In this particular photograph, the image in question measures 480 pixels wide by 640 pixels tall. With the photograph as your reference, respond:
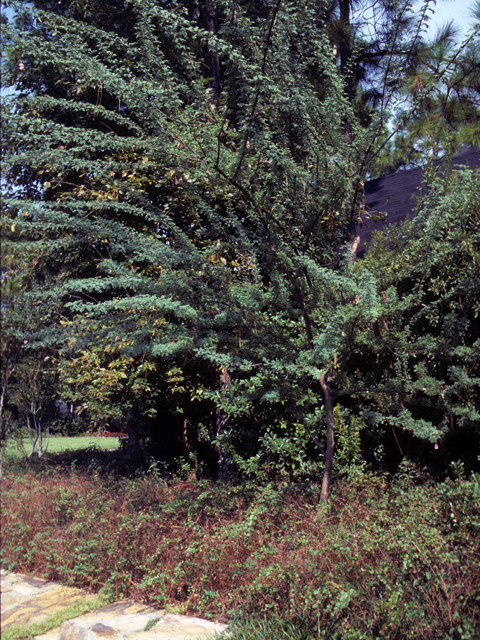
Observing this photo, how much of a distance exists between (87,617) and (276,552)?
1.37 meters

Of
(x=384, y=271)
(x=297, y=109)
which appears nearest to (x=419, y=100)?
(x=297, y=109)

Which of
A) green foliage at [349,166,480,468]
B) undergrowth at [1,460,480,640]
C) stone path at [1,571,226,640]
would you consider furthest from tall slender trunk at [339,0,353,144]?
stone path at [1,571,226,640]

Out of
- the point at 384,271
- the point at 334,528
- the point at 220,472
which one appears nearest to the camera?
the point at 334,528

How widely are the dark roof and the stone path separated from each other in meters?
7.16

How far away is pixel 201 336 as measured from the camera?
4.54m

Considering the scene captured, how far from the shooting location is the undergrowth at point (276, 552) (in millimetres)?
2920

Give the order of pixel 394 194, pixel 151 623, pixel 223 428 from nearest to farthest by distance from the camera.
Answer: pixel 151 623
pixel 223 428
pixel 394 194

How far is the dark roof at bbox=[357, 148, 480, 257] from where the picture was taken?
33.8ft

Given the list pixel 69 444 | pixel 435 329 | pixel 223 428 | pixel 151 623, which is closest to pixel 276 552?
pixel 151 623

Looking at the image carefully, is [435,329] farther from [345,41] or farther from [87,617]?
[345,41]

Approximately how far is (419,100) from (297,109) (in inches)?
47.4

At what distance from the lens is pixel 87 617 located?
311cm

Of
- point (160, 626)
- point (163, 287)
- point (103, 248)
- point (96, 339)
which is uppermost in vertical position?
point (103, 248)

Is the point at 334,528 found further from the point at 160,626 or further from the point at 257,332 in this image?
the point at 257,332
